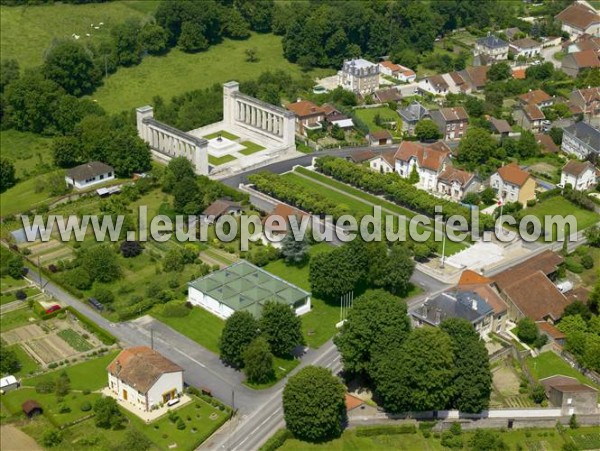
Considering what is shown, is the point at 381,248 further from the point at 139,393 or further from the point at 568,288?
the point at 139,393

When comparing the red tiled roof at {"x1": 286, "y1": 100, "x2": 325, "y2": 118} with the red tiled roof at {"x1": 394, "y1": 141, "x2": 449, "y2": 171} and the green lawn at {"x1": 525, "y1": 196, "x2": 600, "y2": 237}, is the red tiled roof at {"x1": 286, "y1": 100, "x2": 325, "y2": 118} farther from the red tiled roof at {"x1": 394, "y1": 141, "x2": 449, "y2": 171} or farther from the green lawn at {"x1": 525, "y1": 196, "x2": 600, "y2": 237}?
the green lawn at {"x1": 525, "y1": 196, "x2": 600, "y2": 237}

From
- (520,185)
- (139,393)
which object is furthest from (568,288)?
(139,393)

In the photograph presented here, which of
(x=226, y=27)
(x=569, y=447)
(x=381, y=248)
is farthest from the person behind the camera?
(x=226, y=27)

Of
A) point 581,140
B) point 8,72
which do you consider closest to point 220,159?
point 8,72

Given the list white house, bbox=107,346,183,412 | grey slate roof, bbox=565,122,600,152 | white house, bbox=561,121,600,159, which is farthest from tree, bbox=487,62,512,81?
white house, bbox=107,346,183,412

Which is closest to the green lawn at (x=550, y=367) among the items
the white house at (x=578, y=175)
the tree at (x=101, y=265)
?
the white house at (x=578, y=175)
